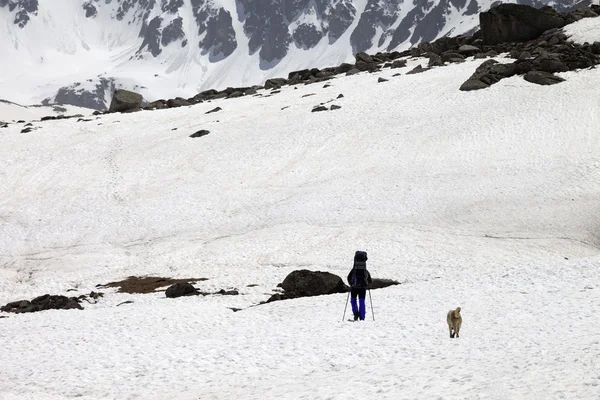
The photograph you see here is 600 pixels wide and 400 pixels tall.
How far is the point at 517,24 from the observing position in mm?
82312

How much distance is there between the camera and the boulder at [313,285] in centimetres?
2516

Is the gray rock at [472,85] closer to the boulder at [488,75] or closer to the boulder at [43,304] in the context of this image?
the boulder at [488,75]

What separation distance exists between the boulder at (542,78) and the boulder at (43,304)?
1766 inches

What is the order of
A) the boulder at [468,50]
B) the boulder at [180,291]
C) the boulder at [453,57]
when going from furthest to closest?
the boulder at [468,50]
the boulder at [453,57]
the boulder at [180,291]

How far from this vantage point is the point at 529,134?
161 feet

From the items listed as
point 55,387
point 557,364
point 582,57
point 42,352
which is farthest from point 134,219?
point 582,57

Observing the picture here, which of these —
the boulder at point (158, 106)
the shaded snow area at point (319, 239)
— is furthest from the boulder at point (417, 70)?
the boulder at point (158, 106)

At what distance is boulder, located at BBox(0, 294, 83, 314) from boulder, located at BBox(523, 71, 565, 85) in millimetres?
44849

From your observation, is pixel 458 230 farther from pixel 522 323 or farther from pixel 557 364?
A: pixel 557 364

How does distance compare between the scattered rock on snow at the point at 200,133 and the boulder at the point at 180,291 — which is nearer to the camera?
the boulder at the point at 180,291

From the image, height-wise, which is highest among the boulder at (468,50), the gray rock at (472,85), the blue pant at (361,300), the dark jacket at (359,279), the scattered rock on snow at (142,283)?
the boulder at (468,50)

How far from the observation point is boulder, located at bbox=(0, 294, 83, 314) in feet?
83.7

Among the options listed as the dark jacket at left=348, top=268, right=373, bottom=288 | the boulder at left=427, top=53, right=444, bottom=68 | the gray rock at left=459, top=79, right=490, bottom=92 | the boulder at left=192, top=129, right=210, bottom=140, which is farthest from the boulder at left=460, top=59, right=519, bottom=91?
the dark jacket at left=348, top=268, right=373, bottom=288

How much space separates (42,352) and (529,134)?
130ft
